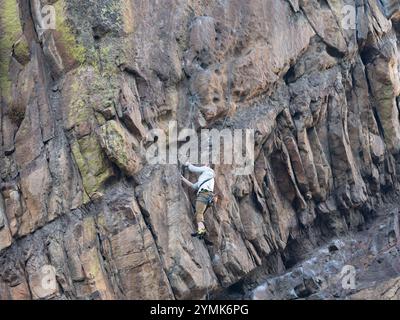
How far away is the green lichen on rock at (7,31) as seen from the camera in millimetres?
25609

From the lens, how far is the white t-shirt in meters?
24.8

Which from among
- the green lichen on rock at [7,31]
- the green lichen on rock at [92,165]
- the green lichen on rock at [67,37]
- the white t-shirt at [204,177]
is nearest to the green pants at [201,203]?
the white t-shirt at [204,177]

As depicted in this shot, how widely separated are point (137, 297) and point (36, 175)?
4.16 metres

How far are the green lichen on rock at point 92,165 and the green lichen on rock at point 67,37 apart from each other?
239cm

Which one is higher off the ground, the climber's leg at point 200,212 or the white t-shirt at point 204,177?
the white t-shirt at point 204,177

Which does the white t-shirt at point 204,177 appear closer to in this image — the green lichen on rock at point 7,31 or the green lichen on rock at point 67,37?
the green lichen on rock at point 67,37

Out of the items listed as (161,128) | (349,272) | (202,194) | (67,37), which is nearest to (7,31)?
(67,37)

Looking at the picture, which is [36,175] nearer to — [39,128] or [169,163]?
[39,128]

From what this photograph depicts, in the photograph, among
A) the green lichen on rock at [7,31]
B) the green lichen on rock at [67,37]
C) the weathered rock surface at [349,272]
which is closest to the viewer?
the green lichen on rock at [67,37]

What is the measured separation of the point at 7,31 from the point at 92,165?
4.82 m

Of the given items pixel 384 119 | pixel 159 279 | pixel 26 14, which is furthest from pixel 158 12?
pixel 384 119

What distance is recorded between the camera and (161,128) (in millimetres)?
25453

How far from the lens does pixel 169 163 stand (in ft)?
82.5

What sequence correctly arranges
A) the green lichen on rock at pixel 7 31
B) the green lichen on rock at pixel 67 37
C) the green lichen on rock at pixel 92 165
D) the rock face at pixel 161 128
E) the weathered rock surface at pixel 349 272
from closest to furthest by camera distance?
the rock face at pixel 161 128 < the green lichen on rock at pixel 92 165 < the green lichen on rock at pixel 67 37 < the green lichen on rock at pixel 7 31 < the weathered rock surface at pixel 349 272
